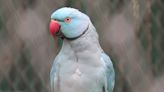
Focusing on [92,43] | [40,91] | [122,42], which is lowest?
[40,91]

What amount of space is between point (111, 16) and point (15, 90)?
32cm

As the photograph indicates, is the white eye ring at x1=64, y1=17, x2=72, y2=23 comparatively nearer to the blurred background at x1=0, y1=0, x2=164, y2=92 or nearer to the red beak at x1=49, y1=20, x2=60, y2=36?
the red beak at x1=49, y1=20, x2=60, y2=36

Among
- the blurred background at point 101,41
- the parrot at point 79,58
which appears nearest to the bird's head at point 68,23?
the parrot at point 79,58

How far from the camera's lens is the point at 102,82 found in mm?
1882

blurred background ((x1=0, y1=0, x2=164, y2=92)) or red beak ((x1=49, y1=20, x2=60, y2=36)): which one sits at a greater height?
red beak ((x1=49, y1=20, x2=60, y2=36))

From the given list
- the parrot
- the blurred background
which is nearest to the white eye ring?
the parrot

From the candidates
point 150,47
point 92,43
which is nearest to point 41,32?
point 150,47

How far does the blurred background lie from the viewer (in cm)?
228

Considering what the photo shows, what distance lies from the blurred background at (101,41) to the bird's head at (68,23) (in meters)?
0.40

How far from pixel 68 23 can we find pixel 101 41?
0.43 meters

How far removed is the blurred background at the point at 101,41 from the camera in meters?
2.28

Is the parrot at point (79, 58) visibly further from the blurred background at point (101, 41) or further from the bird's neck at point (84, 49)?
the blurred background at point (101, 41)

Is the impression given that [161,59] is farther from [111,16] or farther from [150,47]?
[111,16]

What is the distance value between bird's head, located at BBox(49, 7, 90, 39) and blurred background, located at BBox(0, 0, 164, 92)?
15.9 inches
